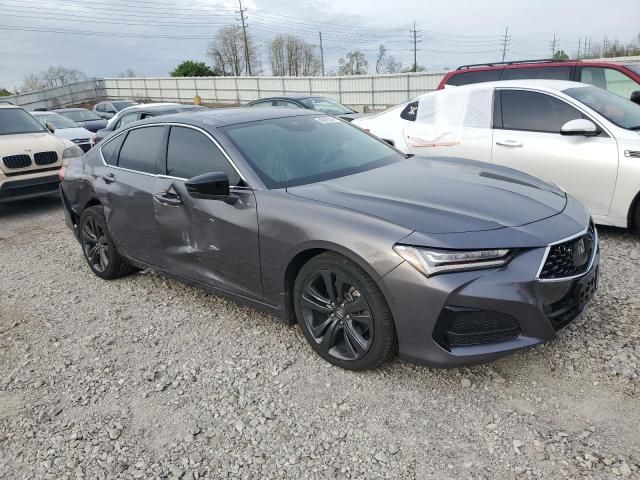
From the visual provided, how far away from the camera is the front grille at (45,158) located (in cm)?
793

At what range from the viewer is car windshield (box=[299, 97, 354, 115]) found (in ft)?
38.6

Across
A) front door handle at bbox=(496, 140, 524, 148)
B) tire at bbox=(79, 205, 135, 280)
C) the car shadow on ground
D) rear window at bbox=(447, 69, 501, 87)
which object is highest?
rear window at bbox=(447, 69, 501, 87)

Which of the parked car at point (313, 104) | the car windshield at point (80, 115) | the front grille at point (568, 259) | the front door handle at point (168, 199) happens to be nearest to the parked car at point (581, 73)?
the parked car at point (313, 104)

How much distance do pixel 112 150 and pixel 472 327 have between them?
3.63 metres

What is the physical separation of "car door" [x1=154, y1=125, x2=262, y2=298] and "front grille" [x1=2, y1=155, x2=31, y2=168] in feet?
16.3

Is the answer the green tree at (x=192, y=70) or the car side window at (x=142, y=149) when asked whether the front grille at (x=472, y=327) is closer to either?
the car side window at (x=142, y=149)

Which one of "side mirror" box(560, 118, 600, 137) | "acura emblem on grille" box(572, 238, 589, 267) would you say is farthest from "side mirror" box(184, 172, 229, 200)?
"side mirror" box(560, 118, 600, 137)

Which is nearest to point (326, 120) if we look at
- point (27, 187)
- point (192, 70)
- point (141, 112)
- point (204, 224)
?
point (204, 224)

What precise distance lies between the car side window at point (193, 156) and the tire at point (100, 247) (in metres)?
1.20

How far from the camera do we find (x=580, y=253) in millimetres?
2811

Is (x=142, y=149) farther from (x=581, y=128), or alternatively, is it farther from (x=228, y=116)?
(x=581, y=128)

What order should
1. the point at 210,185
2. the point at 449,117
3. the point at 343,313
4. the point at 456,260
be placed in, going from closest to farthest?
the point at 456,260 → the point at 343,313 → the point at 210,185 → the point at 449,117

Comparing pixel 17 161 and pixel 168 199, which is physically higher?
pixel 168 199

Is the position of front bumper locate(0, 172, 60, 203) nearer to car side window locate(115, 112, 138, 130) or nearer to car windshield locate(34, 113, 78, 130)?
car side window locate(115, 112, 138, 130)
